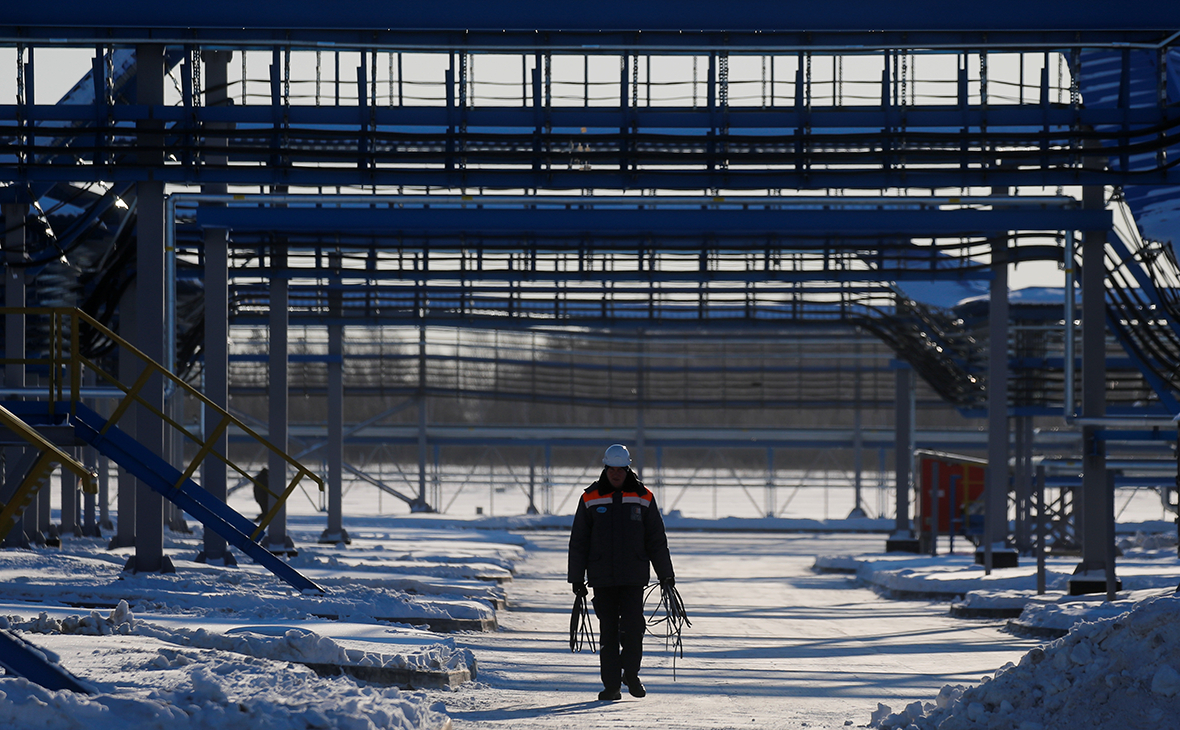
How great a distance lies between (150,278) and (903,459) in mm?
18864

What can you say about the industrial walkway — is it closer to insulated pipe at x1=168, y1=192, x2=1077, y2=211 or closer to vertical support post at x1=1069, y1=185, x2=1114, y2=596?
vertical support post at x1=1069, y1=185, x2=1114, y2=596

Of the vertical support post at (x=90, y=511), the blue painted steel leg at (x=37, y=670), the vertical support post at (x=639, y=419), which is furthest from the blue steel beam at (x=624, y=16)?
the vertical support post at (x=639, y=419)

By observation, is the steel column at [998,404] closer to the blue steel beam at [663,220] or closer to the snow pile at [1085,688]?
the blue steel beam at [663,220]

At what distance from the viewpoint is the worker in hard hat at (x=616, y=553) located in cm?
849

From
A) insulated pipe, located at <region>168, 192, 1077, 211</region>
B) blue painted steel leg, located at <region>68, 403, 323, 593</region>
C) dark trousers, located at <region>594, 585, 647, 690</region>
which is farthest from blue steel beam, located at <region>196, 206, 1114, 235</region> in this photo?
dark trousers, located at <region>594, 585, 647, 690</region>

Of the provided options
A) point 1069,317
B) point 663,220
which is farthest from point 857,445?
point 663,220

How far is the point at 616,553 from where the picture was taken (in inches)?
334

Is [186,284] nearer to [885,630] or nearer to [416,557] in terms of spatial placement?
[416,557]

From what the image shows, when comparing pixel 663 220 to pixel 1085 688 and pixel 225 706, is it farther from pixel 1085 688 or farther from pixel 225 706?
pixel 225 706

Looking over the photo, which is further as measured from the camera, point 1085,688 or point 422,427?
point 422,427

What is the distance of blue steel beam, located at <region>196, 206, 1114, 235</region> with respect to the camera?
1753 centimetres

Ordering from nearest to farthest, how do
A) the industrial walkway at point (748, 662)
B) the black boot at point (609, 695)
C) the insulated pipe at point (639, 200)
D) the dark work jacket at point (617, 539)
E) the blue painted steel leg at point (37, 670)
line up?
the blue painted steel leg at point (37, 670) < the industrial walkway at point (748, 662) < the dark work jacket at point (617, 539) < the black boot at point (609, 695) < the insulated pipe at point (639, 200)

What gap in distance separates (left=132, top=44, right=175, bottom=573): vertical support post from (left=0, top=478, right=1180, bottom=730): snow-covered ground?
54cm

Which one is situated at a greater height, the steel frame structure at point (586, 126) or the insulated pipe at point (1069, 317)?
the steel frame structure at point (586, 126)
